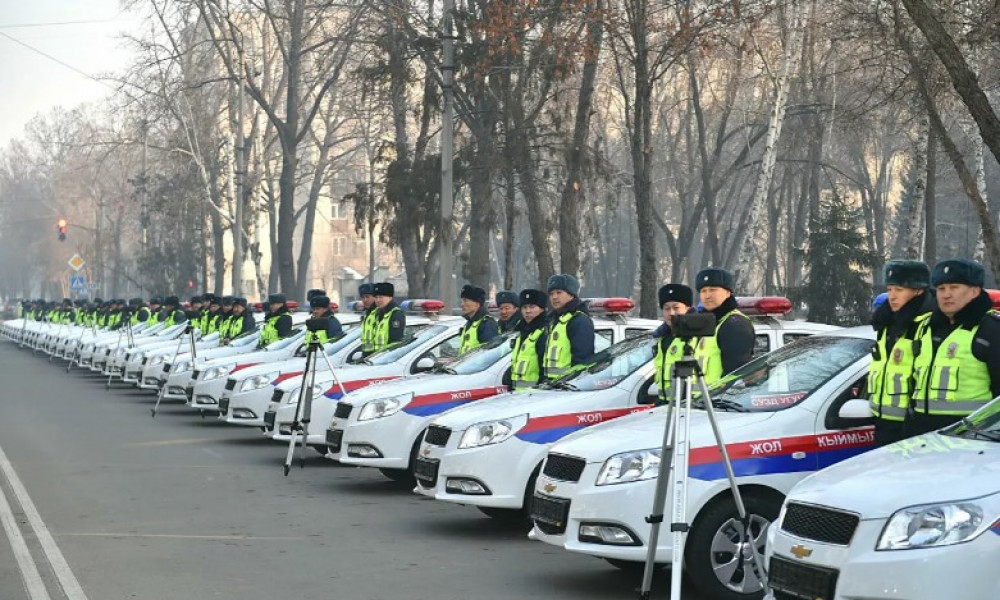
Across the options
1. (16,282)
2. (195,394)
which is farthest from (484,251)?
(16,282)

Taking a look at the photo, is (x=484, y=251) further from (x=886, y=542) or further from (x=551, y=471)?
(x=886, y=542)

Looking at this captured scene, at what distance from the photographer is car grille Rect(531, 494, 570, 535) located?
8.69 metres

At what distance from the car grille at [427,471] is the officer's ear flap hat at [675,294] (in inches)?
79.8

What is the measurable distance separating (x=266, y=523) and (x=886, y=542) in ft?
21.6

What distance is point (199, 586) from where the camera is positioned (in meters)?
8.99

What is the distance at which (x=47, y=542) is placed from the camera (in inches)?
416

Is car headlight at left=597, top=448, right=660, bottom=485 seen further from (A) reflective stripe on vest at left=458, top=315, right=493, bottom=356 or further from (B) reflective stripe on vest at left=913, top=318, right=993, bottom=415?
(A) reflective stripe on vest at left=458, top=315, right=493, bottom=356

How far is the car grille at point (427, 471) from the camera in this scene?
1134 centimetres

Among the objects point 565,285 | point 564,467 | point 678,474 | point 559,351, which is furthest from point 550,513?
point 565,285

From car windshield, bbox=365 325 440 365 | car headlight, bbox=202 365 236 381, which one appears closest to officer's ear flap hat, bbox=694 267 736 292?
car windshield, bbox=365 325 440 365

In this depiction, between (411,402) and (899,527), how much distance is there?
25.0ft

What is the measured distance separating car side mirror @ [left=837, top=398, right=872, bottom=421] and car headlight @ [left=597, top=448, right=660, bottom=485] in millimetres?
1033

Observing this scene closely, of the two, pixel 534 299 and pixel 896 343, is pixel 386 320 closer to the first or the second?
pixel 534 299

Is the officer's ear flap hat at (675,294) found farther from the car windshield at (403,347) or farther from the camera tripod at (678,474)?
the car windshield at (403,347)
